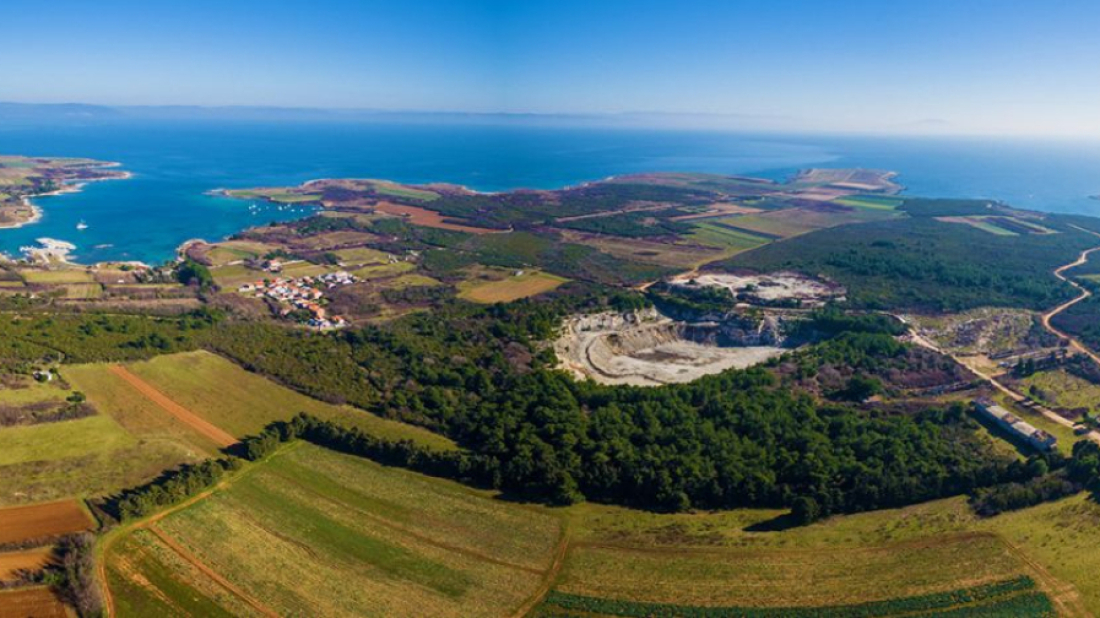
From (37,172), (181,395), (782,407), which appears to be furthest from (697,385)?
(37,172)

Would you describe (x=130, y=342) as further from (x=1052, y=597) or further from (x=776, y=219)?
(x=776, y=219)

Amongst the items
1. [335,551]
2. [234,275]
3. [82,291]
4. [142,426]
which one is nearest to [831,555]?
[335,551]

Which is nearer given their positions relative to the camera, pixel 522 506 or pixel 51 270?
pixel 522 506

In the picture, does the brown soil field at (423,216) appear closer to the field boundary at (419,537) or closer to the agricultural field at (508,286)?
the agricultural field at (508,286)

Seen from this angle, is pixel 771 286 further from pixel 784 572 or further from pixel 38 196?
pixel 38 196

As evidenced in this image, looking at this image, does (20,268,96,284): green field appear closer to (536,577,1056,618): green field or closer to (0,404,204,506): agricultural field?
(0,404,204,506): agricultural field

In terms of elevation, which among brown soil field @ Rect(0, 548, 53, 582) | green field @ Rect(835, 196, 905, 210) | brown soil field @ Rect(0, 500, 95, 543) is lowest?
brown soil field @ Rect(0, 548, 53, 582)

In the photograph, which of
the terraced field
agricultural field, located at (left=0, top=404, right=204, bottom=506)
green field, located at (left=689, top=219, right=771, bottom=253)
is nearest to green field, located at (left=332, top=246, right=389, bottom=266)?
agricultural field, located at (left=0, top=404, right=204, bottom=506)
